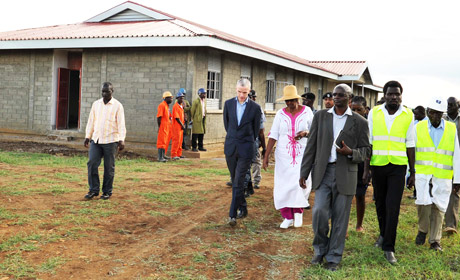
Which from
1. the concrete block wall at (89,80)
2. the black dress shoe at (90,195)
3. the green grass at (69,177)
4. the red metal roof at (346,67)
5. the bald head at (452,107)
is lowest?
the green grass at (69,177)

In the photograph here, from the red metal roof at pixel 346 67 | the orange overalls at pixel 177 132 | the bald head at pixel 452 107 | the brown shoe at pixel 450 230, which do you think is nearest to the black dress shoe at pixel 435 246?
the brown shoe at pixel 450 230

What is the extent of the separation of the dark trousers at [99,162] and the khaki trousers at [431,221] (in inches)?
192

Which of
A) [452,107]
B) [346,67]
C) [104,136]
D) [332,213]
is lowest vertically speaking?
[332,213]

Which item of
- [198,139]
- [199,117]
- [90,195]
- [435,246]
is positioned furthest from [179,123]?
[435,246]

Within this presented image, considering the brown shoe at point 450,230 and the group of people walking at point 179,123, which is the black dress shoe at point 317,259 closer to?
the brown shoe at point 450,230

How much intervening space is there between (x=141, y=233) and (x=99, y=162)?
2.24m

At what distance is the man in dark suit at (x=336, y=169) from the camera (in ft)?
16.3

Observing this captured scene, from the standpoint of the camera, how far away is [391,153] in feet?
17.7

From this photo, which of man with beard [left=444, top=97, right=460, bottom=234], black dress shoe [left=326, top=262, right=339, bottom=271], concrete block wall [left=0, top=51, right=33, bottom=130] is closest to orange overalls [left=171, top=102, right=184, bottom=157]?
concrete block wall [left=0, top=51, right=33, bottom=130]

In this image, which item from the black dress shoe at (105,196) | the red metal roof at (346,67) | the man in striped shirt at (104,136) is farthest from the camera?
the red metal roof at (346,67)

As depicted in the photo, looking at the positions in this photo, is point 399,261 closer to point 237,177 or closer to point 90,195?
point 237,177

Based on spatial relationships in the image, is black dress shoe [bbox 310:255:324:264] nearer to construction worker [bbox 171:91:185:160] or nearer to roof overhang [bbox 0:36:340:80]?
construction worker [bbox 171:91:185:160]

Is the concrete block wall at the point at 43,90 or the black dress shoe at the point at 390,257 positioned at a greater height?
the concrete block wall at the point at 43,90

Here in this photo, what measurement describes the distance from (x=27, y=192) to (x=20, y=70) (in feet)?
37.1
